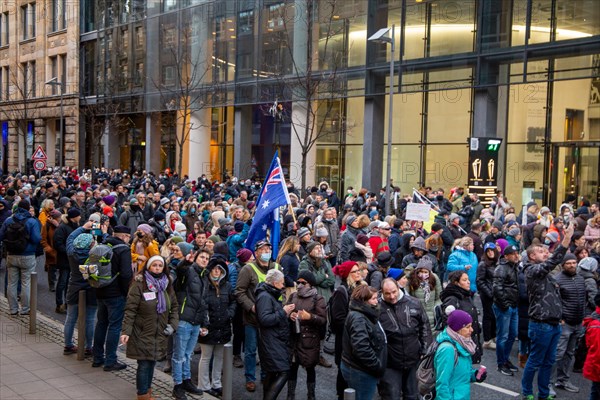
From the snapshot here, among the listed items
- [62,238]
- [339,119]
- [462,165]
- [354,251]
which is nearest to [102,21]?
[339,119]

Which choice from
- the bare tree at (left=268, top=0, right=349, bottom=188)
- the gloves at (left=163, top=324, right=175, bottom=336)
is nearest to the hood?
the gloves at (left=163, top=324, right=175, bottom=336)

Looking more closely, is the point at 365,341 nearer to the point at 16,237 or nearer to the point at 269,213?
the point at 269,213

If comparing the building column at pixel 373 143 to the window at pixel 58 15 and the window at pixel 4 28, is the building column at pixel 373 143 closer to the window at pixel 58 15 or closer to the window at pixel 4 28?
the window at pixel 58 15

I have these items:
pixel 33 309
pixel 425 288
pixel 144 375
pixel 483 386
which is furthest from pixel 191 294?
pixel 483 386

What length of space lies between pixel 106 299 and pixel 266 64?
83.2 ft

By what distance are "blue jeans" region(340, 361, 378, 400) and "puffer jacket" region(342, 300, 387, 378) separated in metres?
0.05

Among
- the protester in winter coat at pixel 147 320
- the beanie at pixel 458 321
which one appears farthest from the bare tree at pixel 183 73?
the beanie at pixel 458 321

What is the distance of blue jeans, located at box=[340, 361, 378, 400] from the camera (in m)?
6.84

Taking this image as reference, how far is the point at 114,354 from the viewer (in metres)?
9.23

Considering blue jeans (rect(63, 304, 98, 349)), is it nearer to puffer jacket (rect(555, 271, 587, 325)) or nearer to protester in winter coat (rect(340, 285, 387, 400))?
protester in winter coat (rect(340, 285, 387, 400))

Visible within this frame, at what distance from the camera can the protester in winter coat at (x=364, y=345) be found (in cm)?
663

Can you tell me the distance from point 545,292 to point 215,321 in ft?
13.8

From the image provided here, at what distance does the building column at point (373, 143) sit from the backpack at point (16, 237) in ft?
63.2

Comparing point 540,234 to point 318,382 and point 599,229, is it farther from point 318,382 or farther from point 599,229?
point 318,382
